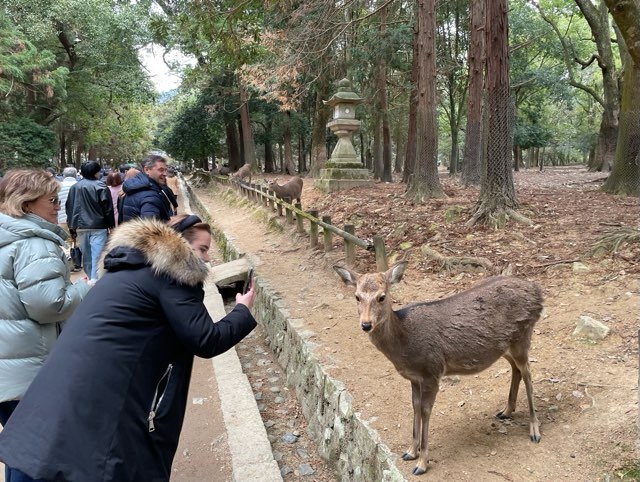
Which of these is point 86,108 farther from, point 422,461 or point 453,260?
point 422,461

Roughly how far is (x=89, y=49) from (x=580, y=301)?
2263 centimetres

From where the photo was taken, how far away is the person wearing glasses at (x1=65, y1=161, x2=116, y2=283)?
20.5ft

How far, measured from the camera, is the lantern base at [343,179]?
42.4 feet

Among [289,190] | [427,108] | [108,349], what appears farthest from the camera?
[289,190]

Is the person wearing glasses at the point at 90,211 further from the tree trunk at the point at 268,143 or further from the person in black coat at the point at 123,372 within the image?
the tree trunk at the point at 268,143

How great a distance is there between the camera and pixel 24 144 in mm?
20156

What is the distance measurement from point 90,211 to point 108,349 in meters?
5.11

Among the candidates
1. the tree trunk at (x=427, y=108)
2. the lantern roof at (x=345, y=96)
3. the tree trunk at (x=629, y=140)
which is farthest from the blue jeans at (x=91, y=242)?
the tree trunk at (x=629, y=140)

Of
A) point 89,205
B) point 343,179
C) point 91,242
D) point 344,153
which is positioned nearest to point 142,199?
point 89,205

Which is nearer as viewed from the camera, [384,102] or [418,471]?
[418,471]

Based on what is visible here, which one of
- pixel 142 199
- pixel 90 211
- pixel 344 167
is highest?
pixel 344 167

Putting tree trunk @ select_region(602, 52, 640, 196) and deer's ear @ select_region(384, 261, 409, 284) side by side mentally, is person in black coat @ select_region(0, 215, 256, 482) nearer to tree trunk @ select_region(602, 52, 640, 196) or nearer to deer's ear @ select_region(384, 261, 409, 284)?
deer's ear @ select_region(384, 261, 409, 284)

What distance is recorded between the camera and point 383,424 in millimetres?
3459

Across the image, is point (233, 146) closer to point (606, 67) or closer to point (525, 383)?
point (606, 67)
